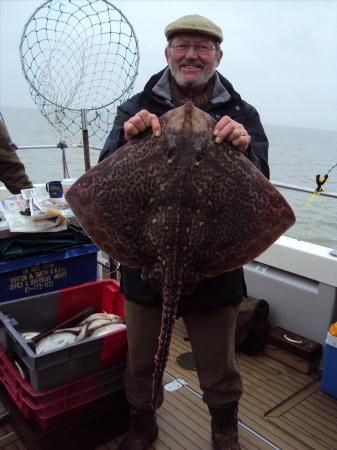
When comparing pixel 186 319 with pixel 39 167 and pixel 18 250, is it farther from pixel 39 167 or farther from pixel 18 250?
pixel 39 167

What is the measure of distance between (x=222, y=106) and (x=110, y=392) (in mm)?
1820

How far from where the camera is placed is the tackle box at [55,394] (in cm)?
229

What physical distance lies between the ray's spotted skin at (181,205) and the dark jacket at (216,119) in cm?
37

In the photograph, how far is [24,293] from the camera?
304cm

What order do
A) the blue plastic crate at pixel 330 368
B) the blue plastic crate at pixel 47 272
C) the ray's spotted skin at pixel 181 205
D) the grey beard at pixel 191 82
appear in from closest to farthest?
1. the ray's spotted skin at pixel 181 205
2. the grey beard at pixel 191 82
3. the blue plastic crate at pixel 47 272
4. the blue plastic crate at pixel 330 368

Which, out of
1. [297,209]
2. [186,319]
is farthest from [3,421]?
[297,209]

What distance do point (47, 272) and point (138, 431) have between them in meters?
1.30

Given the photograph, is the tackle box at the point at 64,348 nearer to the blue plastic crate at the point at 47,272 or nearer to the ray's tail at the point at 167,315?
the blue plastic crate at the point at 47,272

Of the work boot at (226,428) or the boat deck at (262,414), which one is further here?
the boat deck at (262,414)

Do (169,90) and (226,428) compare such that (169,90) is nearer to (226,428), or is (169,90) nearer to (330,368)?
(226,428)

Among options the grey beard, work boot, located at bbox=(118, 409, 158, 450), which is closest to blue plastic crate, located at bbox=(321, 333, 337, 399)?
work boot, located at bbox=(118, 409, 158, 450)

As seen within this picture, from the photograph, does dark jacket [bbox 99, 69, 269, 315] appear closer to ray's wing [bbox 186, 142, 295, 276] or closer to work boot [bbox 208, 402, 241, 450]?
ray's wing [bbox 186, 142, 295, 276]

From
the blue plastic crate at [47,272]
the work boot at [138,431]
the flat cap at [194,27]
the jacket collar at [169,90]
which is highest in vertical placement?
the flat cap at [194,27]

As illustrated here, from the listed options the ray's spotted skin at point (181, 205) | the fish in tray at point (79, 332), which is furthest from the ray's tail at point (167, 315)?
the fish in tray at point (79, 332)
